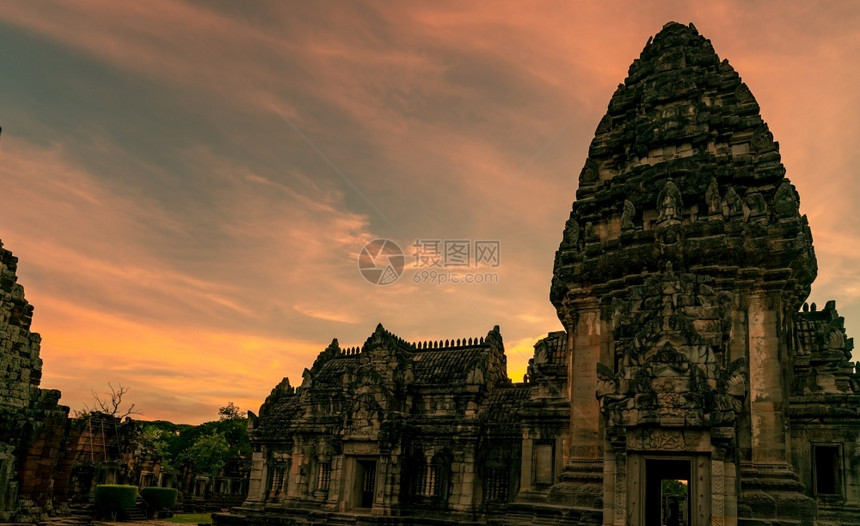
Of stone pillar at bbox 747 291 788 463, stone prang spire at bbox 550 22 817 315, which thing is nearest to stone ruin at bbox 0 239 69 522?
stone prang spire at bbox 550 22 817 315

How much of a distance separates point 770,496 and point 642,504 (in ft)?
10.4

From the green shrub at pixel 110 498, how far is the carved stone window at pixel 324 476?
1257 centimetres

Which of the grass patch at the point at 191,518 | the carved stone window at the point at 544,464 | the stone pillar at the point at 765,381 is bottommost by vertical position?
the grass patch at the point at 191,518

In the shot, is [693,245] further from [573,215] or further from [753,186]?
[573,215]

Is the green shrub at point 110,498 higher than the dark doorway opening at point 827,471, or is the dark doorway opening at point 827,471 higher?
the dark doorway opening at point 827,471

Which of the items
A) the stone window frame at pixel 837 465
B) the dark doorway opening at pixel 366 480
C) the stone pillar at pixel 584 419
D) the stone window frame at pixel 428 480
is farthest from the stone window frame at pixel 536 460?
the dark doorway opening at pixel 366 480

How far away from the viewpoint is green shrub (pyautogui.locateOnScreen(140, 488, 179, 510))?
3691cm

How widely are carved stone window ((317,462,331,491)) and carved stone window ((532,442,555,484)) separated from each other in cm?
1186

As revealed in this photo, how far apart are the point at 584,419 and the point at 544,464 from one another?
4072 mm

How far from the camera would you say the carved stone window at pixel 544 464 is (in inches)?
791

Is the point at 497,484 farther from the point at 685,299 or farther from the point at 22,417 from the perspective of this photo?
the point at 22,417

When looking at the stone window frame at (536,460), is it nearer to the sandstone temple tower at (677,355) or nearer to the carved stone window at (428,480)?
the sandstone temple tower at (677,355)

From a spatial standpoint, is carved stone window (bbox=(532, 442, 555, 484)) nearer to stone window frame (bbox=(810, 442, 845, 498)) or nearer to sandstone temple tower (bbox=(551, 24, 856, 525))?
sandstone temple tower (bbox=(551, 24, 856, 525))

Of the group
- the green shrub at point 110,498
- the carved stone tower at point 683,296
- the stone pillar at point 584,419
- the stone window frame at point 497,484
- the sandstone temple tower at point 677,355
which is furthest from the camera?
the green shrub at point 110,498
